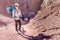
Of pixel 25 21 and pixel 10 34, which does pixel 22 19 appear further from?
pixel 10 34

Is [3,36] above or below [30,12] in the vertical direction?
below

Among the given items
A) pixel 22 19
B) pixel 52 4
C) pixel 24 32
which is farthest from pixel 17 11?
pixel 52 4

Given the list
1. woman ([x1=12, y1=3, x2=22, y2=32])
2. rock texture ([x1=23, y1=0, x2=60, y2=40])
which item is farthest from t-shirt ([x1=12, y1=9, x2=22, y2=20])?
rock texture ([x1=23, y1=0, x2=60, y2=40])

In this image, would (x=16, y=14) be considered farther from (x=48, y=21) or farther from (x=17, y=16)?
(x=48, y=21)

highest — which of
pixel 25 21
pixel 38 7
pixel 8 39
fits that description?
pixel 38 7

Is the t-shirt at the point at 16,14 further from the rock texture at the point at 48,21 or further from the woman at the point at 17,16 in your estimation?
the rock texture at the point at 48,21

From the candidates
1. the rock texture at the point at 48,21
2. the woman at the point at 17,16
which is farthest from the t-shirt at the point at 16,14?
the rock texture at the point at 48,21

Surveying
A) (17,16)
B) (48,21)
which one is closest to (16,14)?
(17,16)

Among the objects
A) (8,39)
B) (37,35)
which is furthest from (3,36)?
(37,35)

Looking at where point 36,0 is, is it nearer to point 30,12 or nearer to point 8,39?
point 30,12

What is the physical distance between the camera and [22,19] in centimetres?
196

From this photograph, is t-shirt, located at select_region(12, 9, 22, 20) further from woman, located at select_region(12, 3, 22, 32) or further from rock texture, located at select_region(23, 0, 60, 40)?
rock texture, located at select_region(23, 0, 60, 40)

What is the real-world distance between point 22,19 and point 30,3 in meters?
0.19

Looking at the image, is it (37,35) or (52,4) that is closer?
(37,35)
